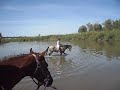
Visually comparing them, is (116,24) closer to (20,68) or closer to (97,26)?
(97,26)

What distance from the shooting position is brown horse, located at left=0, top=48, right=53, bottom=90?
3.63 m

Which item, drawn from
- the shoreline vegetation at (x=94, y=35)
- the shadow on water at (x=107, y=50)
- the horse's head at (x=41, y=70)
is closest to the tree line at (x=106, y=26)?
the shoreline vegetation at (x=94, y=35)

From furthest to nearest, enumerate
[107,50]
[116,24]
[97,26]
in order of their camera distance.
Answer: [97,26] < [116,24] < [107,50]

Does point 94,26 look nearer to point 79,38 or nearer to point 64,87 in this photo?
point 79,38

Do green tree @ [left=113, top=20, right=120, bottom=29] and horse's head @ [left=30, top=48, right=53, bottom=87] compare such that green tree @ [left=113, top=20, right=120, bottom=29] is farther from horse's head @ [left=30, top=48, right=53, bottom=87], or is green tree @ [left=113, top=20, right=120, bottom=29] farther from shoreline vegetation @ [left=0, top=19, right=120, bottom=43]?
horse's head @ [left=30, top=48, right=53, bottom=87]

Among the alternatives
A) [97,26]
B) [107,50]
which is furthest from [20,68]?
[97,26]

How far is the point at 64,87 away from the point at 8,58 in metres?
5.69

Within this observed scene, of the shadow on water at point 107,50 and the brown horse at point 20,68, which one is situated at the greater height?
the brown horse at point 20,68

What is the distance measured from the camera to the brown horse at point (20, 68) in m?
3.63

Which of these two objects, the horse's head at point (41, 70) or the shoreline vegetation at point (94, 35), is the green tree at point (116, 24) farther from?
the horse's head at point (41, 70)

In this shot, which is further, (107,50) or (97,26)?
(97,26)

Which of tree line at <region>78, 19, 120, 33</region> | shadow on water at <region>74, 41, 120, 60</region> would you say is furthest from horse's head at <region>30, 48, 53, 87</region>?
tree line at <region>78, 19, 120, 33</region>

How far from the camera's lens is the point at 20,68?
12.3ft

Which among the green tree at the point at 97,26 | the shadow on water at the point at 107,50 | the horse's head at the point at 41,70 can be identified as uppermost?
the green tree at the point at 97,26
